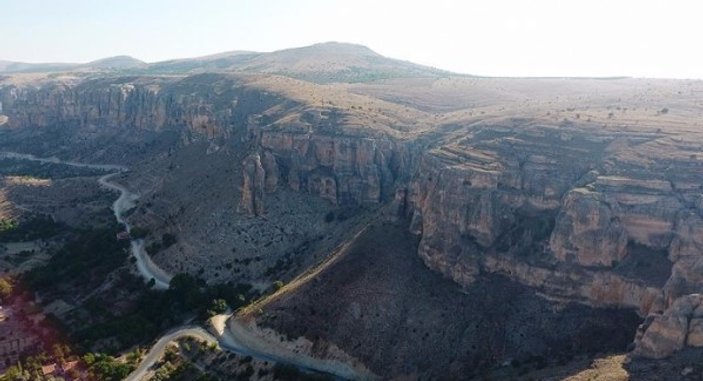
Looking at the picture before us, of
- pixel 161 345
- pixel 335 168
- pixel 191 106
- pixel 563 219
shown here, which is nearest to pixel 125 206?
pixel 191 106

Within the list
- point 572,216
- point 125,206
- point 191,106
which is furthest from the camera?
point 191,106

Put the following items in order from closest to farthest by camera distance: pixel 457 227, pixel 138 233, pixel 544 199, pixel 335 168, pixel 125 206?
1. pixel 544 199
2. pixel 457 227
3. pixel 335 168
4. pixel 138 233
5. pixel 125 206

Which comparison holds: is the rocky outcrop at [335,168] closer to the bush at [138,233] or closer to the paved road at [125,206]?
the paved road at [125,206]

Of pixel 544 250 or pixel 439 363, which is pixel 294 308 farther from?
pixel 544 250

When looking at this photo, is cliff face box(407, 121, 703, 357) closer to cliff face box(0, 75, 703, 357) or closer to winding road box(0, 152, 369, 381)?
cliff face box(0, 75, 703, 357)

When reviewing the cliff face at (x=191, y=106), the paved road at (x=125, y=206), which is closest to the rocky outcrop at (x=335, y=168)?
the paved road at (x=125, y=206)

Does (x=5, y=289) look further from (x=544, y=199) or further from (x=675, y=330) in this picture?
(x=675, y=330)

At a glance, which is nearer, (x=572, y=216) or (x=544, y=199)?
(x=572, y=216)

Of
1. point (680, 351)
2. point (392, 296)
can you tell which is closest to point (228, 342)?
point (392, 296)

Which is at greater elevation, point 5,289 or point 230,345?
point 230,345
